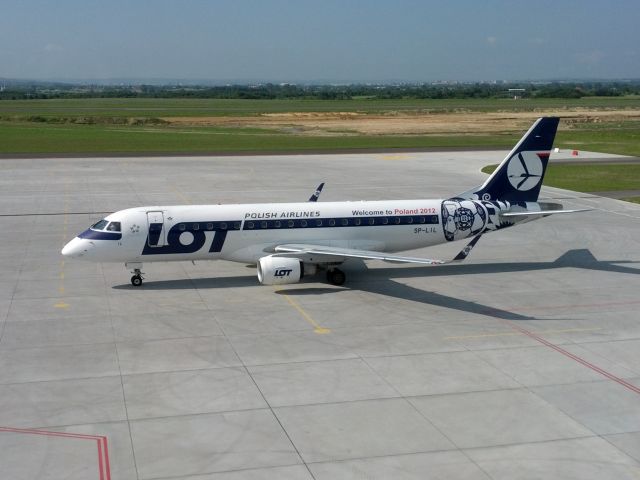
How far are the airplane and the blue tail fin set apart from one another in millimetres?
64

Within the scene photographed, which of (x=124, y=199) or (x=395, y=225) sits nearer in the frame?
(x=395, y=225)

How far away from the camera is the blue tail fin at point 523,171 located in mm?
41281

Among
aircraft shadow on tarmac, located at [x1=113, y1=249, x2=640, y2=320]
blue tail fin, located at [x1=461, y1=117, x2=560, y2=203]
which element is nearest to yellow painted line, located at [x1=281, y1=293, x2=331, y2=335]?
aircraft shadow on tarmac, located at [x1=113, y1=249, x2=640, y2=320]

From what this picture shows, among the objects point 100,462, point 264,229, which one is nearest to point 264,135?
point 264,229

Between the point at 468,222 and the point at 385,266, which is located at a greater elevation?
the point at 468,222

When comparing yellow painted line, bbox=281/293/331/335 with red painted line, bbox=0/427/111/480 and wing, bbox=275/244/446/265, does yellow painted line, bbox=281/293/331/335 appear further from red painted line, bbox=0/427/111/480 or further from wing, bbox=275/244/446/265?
red painted line, bbox=0/427/111/480

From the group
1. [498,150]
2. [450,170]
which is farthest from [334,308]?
[498,150]

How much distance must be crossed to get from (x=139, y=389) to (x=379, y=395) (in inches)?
288

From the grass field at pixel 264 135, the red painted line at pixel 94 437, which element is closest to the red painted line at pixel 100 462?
the red painted line at pixel 94 437

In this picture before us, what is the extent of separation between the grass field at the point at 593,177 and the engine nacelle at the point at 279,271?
37.2 meters

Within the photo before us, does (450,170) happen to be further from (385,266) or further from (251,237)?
(251,237)

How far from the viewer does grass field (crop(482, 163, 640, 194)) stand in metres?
69.3

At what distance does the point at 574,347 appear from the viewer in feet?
93.6

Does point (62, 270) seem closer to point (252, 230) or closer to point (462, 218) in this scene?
point (252, 230)
